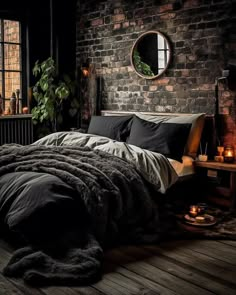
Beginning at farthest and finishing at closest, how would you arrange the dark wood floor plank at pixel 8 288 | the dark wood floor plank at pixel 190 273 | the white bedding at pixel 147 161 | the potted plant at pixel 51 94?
the potted plant at pixel 51 94, the white bedding at pixel 147 161, the dark wood floor plank at pixel 190 273, the dark wood floor plank at pixel 8 288

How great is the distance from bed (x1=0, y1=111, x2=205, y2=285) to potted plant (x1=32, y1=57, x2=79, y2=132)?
5.34 feet

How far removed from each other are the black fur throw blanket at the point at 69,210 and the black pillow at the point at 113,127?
1.08m

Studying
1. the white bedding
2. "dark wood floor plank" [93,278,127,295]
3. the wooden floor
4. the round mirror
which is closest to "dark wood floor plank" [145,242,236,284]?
the wooden floor

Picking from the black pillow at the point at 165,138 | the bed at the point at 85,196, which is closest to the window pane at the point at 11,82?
the bed at the point at 85,196

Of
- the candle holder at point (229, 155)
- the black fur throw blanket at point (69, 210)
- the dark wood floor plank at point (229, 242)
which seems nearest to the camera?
the black fur throw blanket at point (69, 210)

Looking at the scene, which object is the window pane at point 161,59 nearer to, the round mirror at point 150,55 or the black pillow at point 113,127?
the round mirror at point 150,55

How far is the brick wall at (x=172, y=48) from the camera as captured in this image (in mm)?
4500

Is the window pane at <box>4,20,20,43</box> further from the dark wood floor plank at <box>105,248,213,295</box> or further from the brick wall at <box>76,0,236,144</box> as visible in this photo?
the dark wood floor plank at <box>105,248,213,295</box>

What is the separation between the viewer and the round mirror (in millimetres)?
5051

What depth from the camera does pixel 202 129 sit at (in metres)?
4.53

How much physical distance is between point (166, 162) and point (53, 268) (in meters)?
1.73

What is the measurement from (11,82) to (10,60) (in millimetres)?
318

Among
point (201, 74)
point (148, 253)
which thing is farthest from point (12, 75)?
point (148, 253)

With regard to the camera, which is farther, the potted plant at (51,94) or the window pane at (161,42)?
the potted plant at (51,94)
